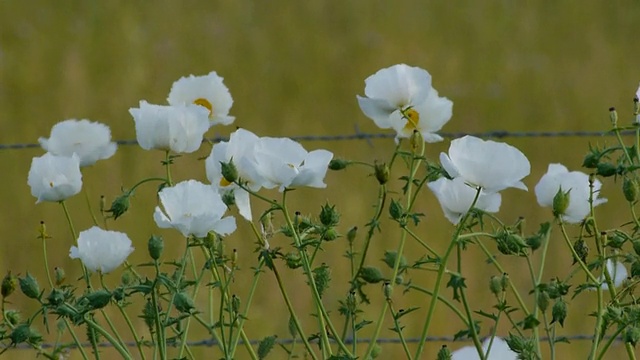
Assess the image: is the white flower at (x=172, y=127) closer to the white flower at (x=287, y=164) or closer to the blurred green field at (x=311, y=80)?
the white flower at (x=287, y=164)

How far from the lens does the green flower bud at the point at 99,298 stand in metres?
1.32

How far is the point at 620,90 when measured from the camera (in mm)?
6371

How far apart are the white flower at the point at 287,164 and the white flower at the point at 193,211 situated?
56 millimetres

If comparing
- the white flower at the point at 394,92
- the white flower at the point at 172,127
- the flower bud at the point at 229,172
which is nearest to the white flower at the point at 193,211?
the flower bud at the point at 229,172

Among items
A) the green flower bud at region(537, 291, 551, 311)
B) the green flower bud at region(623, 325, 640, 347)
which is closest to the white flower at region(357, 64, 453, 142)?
the green flower bud at region(537, 291, 551, 311)

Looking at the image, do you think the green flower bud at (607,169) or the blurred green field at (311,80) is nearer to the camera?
the green flower bud at (607,169)

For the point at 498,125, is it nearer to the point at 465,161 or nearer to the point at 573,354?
the point at 573,354

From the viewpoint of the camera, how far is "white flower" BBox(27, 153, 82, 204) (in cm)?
157

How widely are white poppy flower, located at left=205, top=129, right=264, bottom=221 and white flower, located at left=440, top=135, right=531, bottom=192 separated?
193 mm

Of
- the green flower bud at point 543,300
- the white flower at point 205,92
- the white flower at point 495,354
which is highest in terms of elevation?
the white flower at point 205,92

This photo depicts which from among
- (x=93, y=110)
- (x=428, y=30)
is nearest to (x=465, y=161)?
(x=93, y=110)

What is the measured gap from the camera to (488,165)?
1380 mm

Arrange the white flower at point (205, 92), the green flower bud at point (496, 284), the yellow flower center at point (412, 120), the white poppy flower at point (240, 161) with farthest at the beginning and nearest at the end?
the white flower at point (205, 92), the yellow flower center at point (412, 120), the green flower bud at point (496, 284), the white poppy flower at point (240, 161)

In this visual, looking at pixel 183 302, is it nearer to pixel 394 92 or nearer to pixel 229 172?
pixel 229 172
